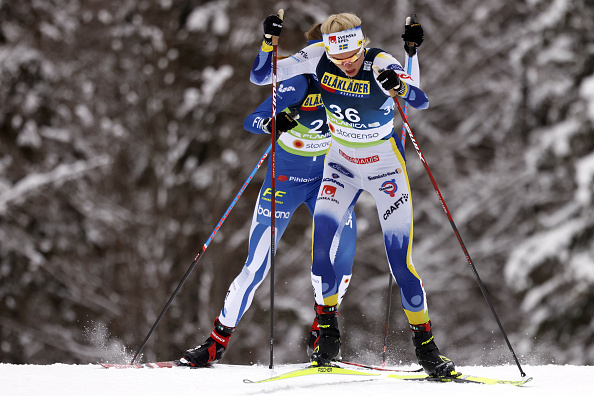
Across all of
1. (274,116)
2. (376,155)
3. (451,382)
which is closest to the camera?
(451,382)

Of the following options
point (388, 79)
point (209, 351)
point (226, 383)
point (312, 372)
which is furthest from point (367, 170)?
point (209, 351)

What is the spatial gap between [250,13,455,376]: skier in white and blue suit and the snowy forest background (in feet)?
24.2

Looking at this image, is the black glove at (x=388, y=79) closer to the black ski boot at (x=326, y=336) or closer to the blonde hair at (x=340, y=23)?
the blonde hair at (x=340, y=23)

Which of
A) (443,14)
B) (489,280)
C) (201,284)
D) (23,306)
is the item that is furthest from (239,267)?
(443,14)

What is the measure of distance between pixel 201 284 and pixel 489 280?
18.5 ft

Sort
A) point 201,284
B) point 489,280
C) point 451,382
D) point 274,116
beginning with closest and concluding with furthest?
point 451,382, point 274,116, point 201,284, point 489,280

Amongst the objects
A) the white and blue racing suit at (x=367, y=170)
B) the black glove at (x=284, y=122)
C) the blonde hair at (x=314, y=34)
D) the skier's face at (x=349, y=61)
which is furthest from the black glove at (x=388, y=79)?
the blonde hair at (x=314, y=34)

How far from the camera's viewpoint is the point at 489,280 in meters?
15.2

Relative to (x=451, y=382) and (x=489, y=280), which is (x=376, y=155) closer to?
(x=451, y=382)

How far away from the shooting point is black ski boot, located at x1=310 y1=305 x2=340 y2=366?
5.18 m

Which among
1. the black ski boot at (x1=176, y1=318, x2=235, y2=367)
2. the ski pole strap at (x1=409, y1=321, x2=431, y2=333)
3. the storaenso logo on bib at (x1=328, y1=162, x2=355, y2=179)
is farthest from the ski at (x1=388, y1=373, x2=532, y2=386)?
the black ski boot at (x1=176, y1=318, x2=235, y2=367)

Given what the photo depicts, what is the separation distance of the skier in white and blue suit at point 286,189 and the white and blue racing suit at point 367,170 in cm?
54

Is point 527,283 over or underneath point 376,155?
over

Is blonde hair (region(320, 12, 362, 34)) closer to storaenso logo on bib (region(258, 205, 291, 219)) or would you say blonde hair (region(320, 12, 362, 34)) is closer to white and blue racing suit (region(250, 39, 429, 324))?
white and blue racing suit (region(250, 39, 429, 324))
